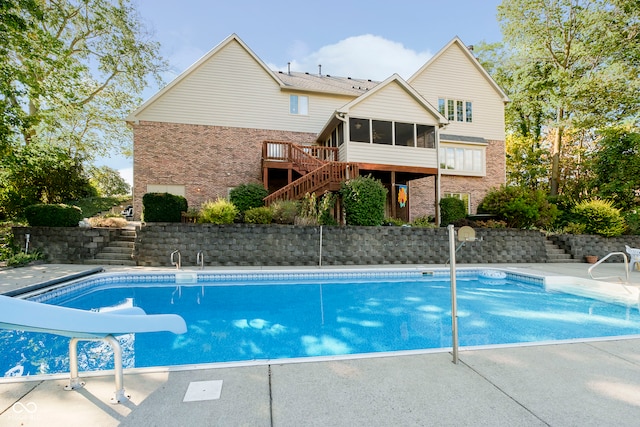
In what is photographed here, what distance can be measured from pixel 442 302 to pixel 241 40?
16121 millimetres

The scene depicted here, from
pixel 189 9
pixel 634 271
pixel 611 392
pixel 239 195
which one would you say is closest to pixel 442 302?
pixel 611 392

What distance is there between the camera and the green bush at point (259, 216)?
1127 cm

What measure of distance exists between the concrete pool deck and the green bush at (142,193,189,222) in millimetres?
8985

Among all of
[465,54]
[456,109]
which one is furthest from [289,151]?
[465,54]

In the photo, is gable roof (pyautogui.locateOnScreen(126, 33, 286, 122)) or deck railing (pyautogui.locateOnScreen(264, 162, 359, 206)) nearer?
deck railing (pyautogui.locateOnScreen(264, 162, 359, 206))

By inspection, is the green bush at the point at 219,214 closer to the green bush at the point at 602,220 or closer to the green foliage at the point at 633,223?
the green bush at the point at 602,220

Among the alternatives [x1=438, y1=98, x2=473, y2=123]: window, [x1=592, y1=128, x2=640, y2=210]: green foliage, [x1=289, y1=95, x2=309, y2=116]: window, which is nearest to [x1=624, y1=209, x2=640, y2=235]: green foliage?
[x1=592, y1=128, x2=640, y2=210]: green foliage

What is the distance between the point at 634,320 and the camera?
5578 millimetres

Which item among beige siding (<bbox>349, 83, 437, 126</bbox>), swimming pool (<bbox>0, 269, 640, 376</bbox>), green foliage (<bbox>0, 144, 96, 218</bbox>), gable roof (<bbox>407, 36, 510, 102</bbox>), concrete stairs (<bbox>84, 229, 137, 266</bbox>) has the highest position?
gable roof (<bbox>407, 36, 510, 102</bbox>)

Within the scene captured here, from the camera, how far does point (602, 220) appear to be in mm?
13305

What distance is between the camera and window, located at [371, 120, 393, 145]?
14922 mm

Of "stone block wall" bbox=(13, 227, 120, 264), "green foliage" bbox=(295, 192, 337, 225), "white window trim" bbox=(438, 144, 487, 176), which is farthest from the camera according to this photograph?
"white window trim" bbox=(438, 144, 487, 176)

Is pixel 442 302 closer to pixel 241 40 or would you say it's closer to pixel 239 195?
pixel 239 195

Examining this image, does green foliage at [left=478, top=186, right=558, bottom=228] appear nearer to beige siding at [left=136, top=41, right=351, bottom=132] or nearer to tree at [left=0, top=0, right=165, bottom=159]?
beige siding at [left=136, top=41, right=351, bottom=132]
